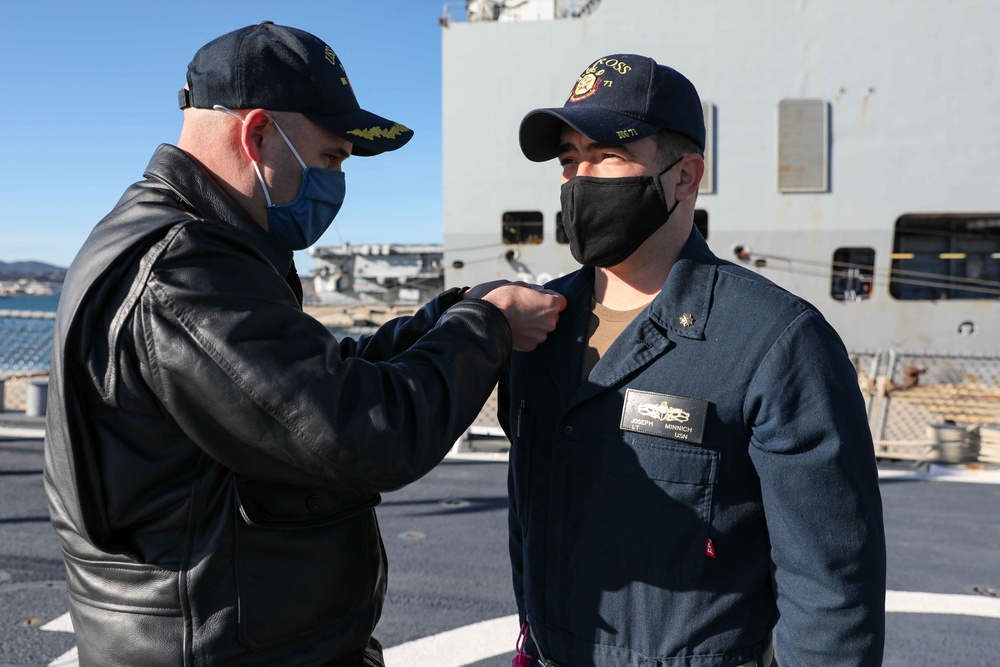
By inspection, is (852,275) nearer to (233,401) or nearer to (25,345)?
(25,345)

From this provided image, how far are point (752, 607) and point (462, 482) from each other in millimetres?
4405

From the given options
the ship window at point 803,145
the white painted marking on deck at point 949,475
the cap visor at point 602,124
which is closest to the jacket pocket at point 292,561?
the cap visor at point 602,124

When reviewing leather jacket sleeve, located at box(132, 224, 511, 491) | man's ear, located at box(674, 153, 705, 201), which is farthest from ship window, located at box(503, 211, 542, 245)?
leather jacket sleeve, located at box(132, 224, 511, 491)

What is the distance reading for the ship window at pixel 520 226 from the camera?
14.6 meters

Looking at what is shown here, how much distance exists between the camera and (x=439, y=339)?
4.97ft

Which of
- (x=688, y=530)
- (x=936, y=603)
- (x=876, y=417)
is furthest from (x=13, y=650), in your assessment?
(x=876, y=417)

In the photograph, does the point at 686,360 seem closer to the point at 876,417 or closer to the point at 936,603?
the point at 936,603

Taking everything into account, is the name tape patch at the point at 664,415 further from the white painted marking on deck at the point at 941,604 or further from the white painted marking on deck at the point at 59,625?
the white painted marking on deck at the point at 59,625

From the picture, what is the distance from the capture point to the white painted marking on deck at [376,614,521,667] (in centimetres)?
321

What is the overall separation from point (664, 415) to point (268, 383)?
850 millimetres

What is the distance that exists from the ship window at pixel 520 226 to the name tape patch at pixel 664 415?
1310cm

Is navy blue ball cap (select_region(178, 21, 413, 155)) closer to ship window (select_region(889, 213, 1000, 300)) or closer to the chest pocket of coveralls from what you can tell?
the chest pocket of coveralls

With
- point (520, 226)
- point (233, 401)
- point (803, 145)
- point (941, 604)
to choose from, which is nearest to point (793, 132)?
point (803, 145)

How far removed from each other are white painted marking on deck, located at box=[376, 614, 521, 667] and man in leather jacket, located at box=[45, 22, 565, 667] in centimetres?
168
